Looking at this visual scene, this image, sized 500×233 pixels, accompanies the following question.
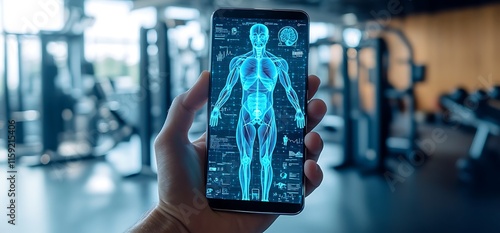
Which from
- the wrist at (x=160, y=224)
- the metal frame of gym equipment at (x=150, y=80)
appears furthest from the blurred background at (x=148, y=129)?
the wrist at (x=160, y=224)

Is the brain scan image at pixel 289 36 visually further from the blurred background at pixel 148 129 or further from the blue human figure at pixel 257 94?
the blurred background at pixel 148 129

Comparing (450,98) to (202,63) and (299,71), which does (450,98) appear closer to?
(202,63)

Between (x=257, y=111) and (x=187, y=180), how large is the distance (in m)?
0.14

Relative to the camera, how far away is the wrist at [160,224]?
59 cm

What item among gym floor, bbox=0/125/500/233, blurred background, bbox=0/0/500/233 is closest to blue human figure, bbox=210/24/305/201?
blurred background, bbox=0/0/500/233

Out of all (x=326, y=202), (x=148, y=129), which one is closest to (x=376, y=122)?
(x=326, y=202)

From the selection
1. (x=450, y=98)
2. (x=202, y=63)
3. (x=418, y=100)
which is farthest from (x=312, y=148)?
(x=418, y=100)

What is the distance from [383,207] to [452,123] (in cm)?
328

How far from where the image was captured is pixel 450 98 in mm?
2713

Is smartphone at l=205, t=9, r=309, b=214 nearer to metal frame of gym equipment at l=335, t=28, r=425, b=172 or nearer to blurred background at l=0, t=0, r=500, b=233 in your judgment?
blurred background at l=0, t=0, r=500, b=233

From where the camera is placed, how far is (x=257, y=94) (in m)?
0.60

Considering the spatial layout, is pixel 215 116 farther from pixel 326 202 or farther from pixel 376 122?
pixel 376 122

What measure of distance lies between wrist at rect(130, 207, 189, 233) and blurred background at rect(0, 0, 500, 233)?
59 centimetres

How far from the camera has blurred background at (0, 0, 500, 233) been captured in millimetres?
1674
